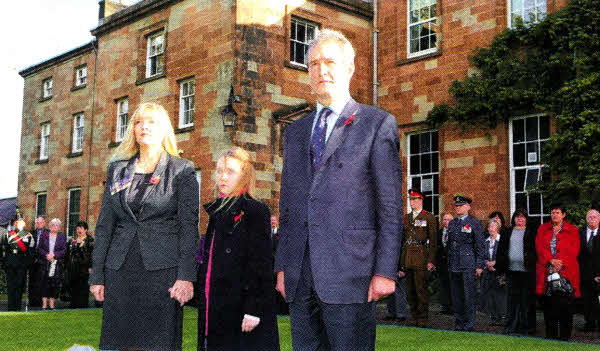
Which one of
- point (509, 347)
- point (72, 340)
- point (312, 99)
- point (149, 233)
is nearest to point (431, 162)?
point (312, 99)

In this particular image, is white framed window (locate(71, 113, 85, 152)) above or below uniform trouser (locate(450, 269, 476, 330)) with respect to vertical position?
above

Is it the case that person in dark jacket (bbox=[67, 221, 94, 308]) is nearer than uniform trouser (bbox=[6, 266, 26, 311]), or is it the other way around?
uniform trouser (bbox=[6, 266, 26, 311])

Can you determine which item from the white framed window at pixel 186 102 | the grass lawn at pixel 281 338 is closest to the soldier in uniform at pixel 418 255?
the grass lawn at pixel 281 338

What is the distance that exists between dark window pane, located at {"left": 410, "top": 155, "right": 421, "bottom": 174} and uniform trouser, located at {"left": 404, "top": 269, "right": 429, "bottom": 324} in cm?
641

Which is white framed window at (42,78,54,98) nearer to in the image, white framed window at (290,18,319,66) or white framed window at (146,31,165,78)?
white framed window at (146,31,165,78)

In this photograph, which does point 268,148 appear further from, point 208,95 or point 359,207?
point 359,207

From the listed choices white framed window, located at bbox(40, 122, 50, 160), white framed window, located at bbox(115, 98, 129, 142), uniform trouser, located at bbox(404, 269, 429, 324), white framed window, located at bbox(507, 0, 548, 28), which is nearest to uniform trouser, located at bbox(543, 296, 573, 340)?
uniform trouser, located at bbox(404, 269, 429, 324)

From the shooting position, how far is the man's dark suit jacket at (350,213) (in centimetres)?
293

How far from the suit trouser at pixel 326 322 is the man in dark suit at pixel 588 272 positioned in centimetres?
768

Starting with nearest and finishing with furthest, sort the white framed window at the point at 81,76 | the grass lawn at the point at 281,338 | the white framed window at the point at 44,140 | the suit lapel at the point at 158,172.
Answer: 1. the suit lapel at the point at 158,172
2. the grass lawn at the point at 281,338
3. the white framed window at the point at 81,76
4. the white framed window at the point at 44,140

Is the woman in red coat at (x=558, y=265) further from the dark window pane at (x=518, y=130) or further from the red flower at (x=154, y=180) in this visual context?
the red flower at (x=154, y=180)

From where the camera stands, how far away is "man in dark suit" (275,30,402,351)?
2.92 metres

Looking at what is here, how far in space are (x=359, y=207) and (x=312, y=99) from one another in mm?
14943

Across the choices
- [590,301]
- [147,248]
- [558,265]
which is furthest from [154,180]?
[590,301]
